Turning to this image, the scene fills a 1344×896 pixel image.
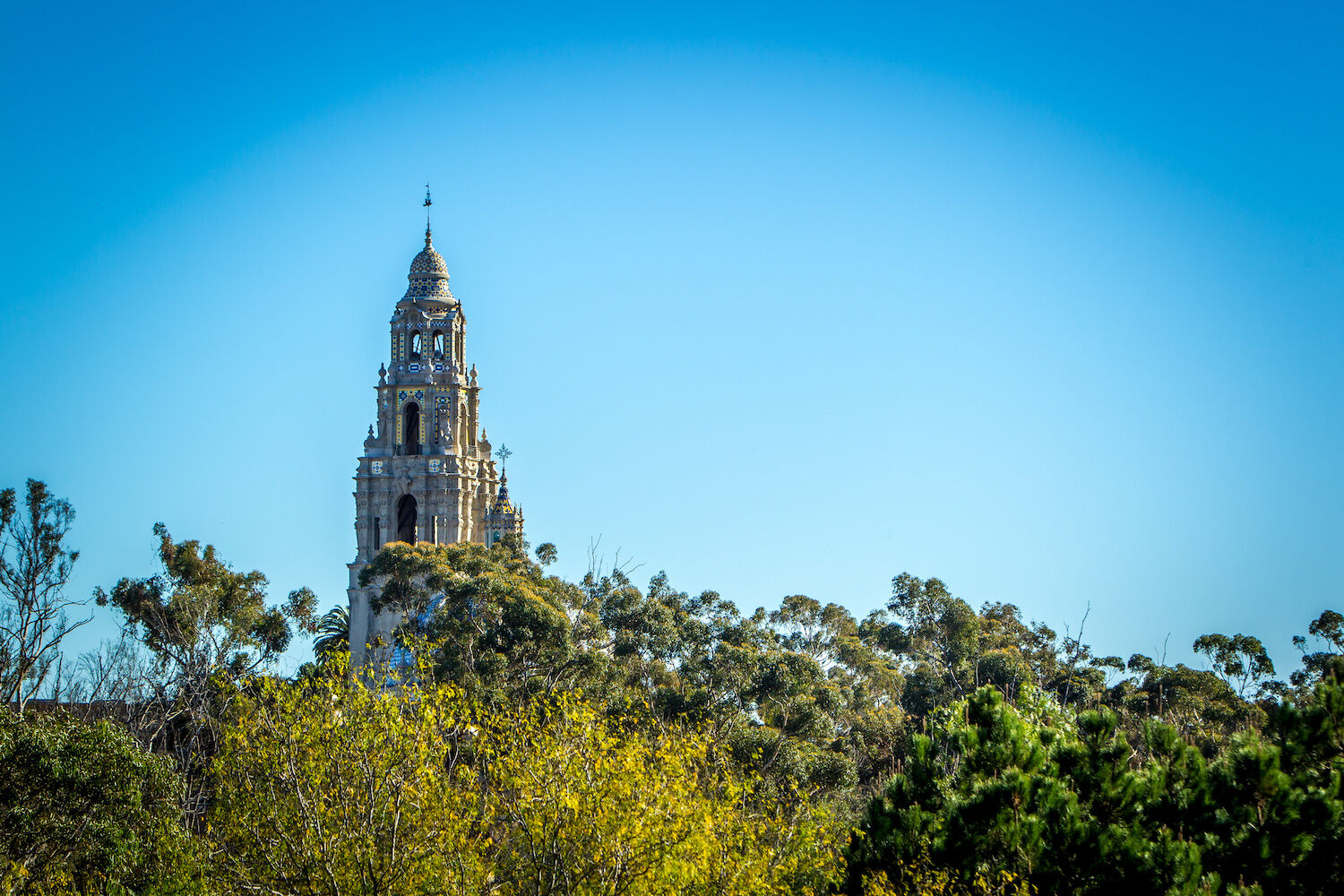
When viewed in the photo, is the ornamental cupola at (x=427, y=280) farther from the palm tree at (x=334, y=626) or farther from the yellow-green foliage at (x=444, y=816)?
the yellow-green foliage at (x=444, y=816)

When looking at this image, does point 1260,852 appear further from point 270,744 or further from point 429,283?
point 429,283

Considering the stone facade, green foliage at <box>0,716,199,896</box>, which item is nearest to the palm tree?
the stone facade

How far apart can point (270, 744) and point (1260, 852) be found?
15.7 m

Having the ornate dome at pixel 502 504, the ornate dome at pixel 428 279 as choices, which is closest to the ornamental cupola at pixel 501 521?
the ornate dome at pixel 502 504

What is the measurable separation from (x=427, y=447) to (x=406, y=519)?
4.25 meters

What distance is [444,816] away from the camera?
26297mm

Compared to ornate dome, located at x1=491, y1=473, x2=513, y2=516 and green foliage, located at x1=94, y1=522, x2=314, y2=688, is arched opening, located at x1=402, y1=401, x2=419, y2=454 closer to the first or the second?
ornate dome, located at x1=491, y1=473, x2=513, y2=516

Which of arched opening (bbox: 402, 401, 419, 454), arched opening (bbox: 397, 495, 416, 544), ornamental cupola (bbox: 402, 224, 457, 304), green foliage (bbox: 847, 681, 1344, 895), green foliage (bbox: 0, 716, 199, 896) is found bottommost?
green foliage (bbox: 847, 681, 1344, 895)

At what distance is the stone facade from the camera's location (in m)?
89.8

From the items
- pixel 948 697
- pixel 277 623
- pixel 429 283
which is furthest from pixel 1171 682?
pixel 429 283

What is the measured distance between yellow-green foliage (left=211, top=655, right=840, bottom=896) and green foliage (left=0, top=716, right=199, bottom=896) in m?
3.97

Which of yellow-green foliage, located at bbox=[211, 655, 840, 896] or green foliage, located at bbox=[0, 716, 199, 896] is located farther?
green foliage, located at bbox=[0, 716, 199, 896]

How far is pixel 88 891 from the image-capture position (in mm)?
30109

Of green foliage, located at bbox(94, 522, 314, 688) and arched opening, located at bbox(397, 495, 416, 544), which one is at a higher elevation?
arched opening, located at bbox(397, 495, 416, 544)
